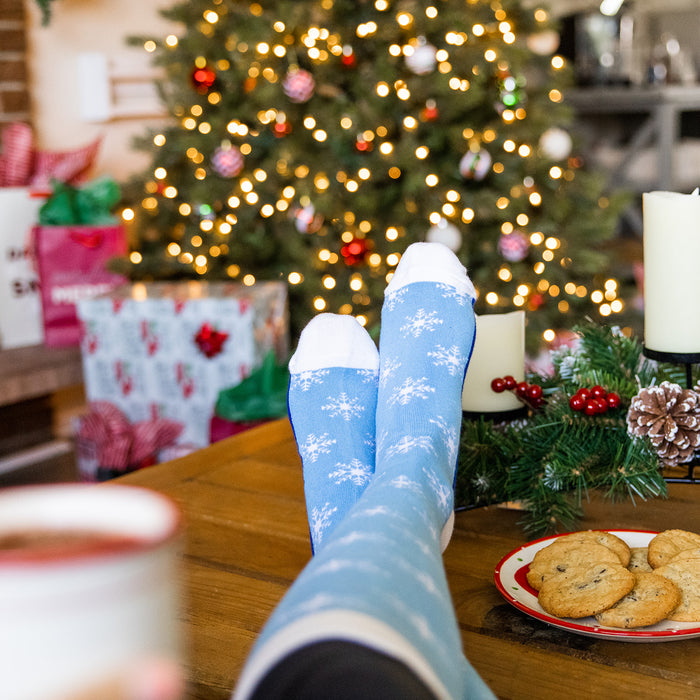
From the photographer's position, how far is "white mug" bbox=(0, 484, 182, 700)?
0.55 feet

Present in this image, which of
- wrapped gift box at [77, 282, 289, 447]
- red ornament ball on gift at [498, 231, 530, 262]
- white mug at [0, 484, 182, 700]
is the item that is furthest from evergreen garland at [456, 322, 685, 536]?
red ornament ball on gift at [498, 231, 530, 262]

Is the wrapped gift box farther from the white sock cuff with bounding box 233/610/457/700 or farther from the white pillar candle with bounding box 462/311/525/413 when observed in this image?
the white sock cuff with bounding box 233/610/457/700

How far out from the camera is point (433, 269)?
816 millimetres

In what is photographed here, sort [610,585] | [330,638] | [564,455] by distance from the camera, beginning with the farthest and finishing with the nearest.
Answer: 1. [564,455]
2. [610,585]
3. [330,638]

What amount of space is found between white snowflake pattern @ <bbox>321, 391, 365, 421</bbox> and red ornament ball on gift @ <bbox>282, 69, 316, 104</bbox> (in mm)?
1681

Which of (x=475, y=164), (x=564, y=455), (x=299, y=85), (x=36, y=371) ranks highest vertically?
(x=299, y=85)

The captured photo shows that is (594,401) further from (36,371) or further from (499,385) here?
(36,371)

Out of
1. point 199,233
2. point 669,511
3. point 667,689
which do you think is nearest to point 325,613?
point 667,689

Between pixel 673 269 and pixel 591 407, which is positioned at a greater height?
pixel 673 269

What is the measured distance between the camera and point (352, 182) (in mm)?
2242

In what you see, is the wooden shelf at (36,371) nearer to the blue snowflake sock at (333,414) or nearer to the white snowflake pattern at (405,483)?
the blue snowflake sock at (333,414)

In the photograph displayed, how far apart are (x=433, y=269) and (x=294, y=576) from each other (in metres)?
0.33

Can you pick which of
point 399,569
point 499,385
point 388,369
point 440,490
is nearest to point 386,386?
point 388,369

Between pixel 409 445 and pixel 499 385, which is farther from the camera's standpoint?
pixel 499 385
